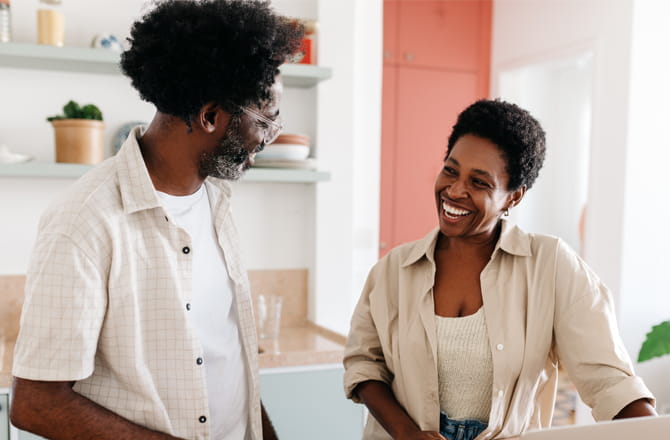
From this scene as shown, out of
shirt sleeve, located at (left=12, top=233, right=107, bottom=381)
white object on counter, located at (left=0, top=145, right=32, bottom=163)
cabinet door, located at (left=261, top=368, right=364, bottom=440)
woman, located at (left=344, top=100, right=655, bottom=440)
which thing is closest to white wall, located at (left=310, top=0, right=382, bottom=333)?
cabinet door, located at (left=261, top=368, right=364, bottom=440)

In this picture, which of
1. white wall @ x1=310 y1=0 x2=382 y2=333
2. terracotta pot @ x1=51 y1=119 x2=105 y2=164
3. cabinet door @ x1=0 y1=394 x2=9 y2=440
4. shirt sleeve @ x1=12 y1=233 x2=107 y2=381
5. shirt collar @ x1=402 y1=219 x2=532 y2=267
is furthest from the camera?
white wall @ x1=310 y1=0 x2=382 y2=333

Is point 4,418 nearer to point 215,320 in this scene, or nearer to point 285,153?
point 215,320

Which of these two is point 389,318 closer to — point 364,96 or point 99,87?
point 99,87

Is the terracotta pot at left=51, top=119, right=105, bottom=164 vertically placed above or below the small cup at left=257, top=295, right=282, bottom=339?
above

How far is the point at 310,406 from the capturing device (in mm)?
2316

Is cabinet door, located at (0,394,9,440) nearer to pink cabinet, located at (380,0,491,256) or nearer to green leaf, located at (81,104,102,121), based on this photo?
green leaf, located at (81,104,102,121)

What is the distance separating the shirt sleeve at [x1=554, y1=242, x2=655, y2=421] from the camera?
1.17 meters

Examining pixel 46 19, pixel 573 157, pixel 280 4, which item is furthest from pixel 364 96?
pixel 573 157

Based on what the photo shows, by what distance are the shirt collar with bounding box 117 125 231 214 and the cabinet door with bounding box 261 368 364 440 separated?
4.15ft

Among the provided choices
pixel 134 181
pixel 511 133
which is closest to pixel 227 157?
pixel 134 181

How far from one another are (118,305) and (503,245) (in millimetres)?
766

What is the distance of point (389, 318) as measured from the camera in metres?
1.38

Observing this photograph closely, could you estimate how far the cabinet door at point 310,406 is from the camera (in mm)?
2270

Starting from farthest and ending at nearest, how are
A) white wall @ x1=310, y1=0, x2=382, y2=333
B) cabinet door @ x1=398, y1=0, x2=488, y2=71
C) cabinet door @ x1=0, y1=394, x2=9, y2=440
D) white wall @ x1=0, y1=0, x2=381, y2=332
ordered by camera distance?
cabinet door @ x1=398, y1=0, x2=488, y2=71 → white wall @ x1=310, y1=0, x2=382, y2=333 → white wall @ x1=0, y1=0, x2=381, y2=332 → cabinet door @ x1=0, y1=394, x2=9, y2=440
